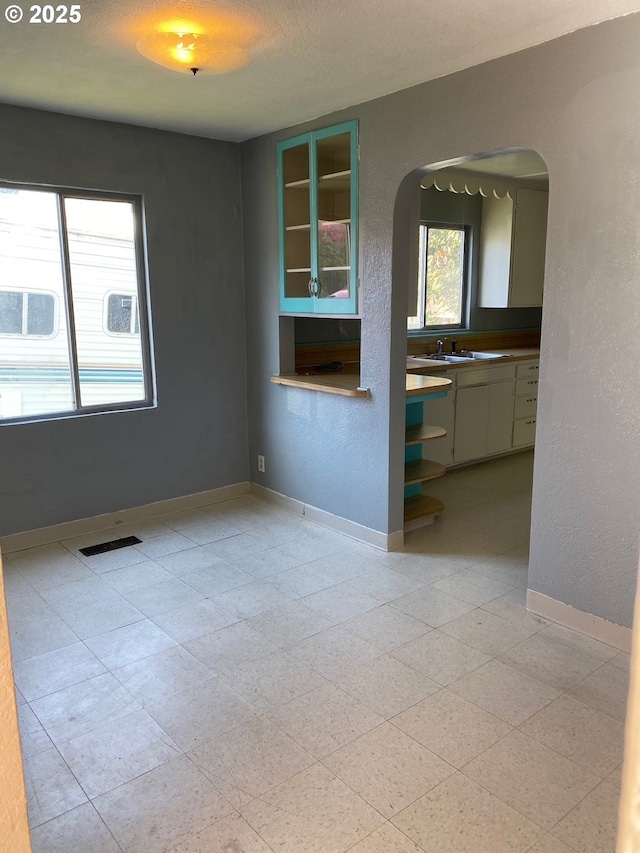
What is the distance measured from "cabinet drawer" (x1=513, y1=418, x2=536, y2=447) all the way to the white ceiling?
3156 mm

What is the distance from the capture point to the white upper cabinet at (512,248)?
5543 millimetres

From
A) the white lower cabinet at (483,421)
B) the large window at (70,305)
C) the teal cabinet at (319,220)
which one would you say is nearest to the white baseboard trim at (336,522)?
the large window at (70,305)

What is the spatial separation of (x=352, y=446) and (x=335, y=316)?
0.78m

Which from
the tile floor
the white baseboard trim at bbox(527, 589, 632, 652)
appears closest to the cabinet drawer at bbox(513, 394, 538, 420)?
the tile floor

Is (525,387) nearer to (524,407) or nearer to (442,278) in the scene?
(524,407)

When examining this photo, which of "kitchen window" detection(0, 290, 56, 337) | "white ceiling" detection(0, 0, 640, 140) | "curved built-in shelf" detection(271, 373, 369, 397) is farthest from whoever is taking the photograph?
"curved built-in shelf" detection(271, 373, 369, 397)

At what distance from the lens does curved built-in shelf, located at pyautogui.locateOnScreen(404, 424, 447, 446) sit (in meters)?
3.90

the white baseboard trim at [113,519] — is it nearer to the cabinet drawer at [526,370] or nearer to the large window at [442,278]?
the large window at [442,278]

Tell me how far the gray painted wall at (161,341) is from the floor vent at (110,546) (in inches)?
11.2

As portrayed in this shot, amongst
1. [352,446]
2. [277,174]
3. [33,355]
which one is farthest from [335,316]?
[33,355]

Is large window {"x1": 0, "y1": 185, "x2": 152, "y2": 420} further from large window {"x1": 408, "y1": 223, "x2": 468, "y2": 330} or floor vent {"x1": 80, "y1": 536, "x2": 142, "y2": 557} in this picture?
large window {"x1": 408, "y1": 223, "x2": 468, "y2": 330}

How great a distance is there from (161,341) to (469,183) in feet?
9.27

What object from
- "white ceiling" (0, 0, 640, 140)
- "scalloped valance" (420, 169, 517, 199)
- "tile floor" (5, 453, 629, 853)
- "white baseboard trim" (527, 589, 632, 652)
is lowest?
"tile floor" (5, 453, 629, 853)

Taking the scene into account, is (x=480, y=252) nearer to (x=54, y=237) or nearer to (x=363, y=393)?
(x=363, y=393)
